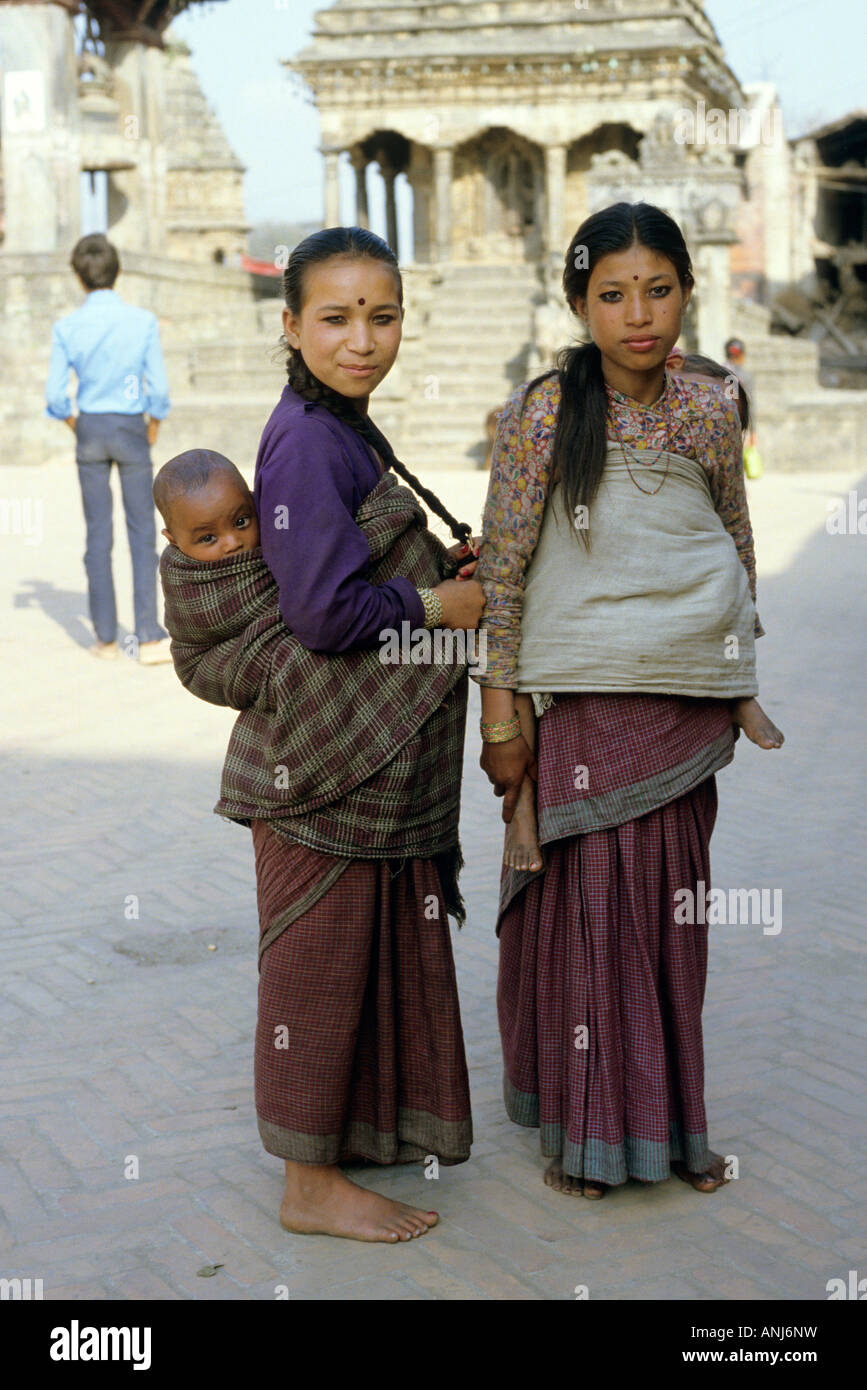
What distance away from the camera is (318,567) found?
263cm

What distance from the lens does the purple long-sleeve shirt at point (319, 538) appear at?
263cm

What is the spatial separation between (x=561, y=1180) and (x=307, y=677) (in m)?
1.17

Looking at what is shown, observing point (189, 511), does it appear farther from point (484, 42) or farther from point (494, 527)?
point (484, 42)

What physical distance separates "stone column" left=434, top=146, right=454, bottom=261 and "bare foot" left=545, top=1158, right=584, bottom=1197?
28.0 meters

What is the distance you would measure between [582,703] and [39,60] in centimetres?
2188

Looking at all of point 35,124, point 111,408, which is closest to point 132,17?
point 35,124

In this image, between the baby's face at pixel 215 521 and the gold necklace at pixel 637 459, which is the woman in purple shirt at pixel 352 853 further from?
the gold necklace at pixel 637 459

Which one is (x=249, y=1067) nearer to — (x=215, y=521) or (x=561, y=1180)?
(x=561, y=1180)

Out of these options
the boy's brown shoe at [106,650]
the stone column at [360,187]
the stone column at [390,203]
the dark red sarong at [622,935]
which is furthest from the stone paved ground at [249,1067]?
the stone column at [390,203]

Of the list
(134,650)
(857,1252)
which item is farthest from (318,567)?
(134,650)

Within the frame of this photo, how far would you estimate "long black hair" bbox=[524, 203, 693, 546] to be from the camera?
282cm

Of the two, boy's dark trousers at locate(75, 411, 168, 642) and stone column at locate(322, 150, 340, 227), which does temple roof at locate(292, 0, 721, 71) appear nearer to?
stone column at locate(322, 150, 340, 227)

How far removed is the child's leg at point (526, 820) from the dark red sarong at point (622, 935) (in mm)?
28

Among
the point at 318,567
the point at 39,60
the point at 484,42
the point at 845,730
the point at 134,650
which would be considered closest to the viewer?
the point at 318,567
